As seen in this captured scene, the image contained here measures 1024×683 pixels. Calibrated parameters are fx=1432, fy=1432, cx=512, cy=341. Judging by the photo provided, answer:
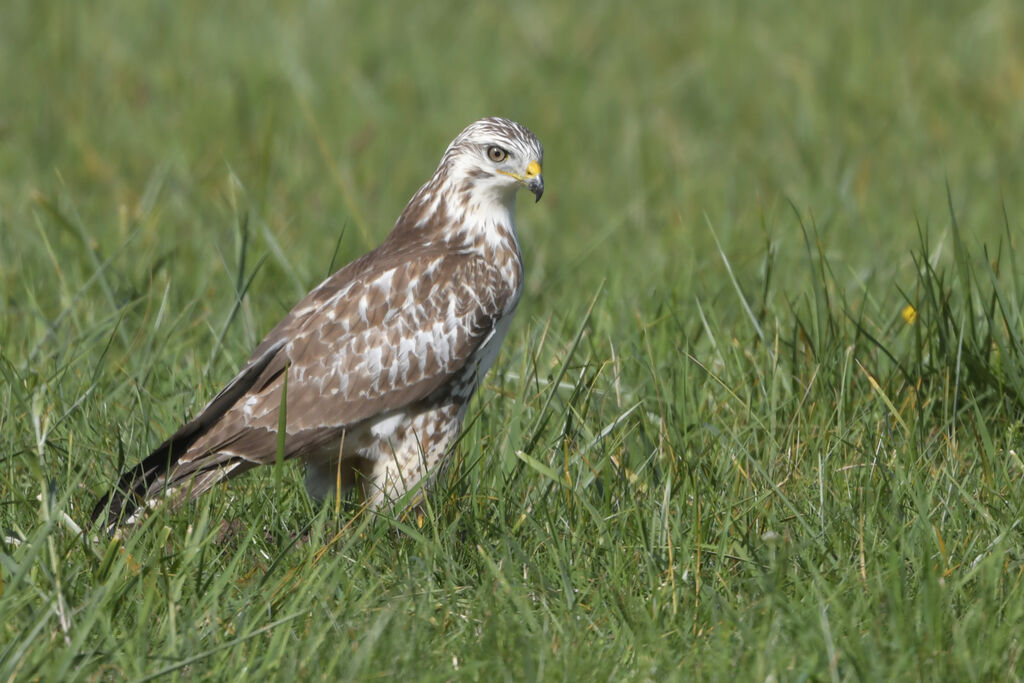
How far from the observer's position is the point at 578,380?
507 cm

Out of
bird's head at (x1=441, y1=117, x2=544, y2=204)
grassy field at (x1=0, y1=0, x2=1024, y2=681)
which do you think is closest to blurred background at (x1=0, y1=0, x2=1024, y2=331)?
grassy field at (x1=0, y1=0, x2=1024, y2=681)

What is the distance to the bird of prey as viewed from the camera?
4.67 metres

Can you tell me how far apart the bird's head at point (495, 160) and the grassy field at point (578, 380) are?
502 mm

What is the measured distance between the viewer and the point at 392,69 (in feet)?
37.3

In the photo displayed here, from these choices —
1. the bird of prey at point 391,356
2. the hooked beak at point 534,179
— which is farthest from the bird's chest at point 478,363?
the hooked beak at point 534,179

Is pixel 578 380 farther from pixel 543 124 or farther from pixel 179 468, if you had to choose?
pixel 543 124

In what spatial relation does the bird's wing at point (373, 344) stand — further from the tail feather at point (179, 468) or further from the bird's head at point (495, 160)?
the bird's head at point (495, 160)

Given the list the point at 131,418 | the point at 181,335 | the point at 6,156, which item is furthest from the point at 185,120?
the point at 131,418

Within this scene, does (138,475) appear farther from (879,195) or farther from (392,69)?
(392,69)

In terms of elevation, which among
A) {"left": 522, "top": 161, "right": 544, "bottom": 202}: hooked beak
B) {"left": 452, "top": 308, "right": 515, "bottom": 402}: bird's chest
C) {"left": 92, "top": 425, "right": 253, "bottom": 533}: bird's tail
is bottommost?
{"left": 92, "top": 425, "right": 253, "bottom": 533}: bird's tail

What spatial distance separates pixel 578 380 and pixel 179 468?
142 cm

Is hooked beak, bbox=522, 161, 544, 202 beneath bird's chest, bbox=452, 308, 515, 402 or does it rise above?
above

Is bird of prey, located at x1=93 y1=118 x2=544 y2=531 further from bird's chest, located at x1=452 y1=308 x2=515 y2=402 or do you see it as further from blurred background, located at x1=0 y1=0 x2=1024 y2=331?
blurred background, located at x1=0 y1=0 x2=1024 y2=331

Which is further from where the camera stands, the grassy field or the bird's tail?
the bird's tail
